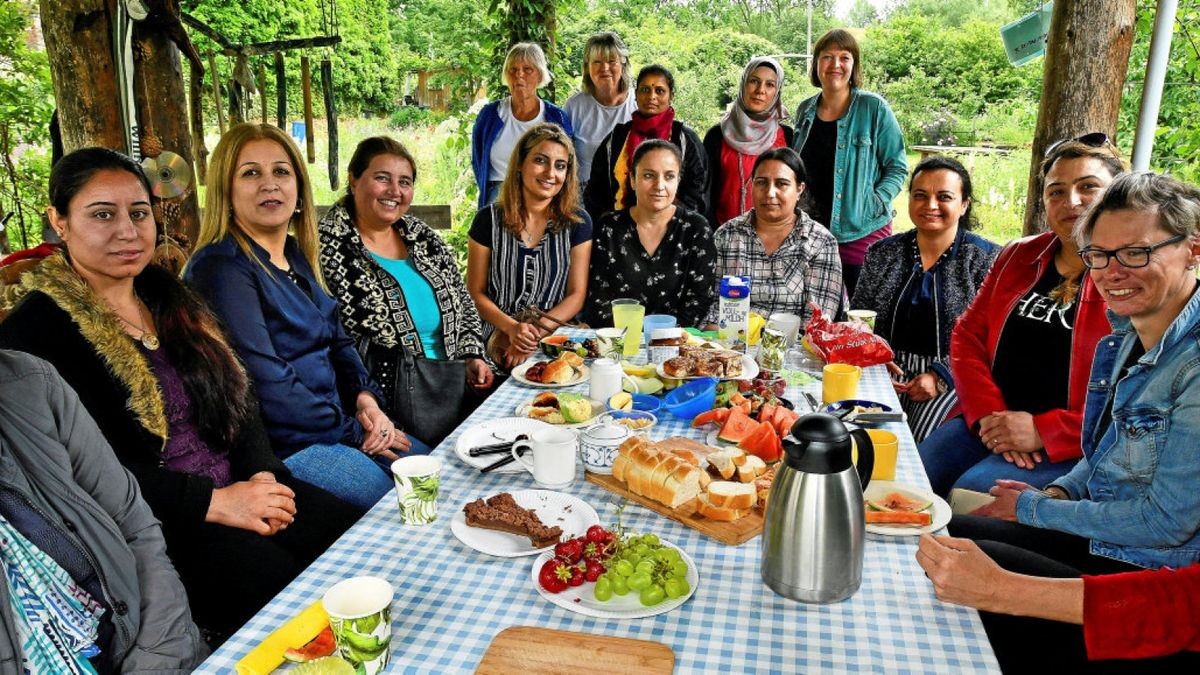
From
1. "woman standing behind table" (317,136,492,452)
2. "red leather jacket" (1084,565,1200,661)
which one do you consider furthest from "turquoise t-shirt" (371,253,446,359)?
"red leather jacket" (1084,565,1200,661)

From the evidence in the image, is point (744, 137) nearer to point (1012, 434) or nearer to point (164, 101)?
point (1012, 434)

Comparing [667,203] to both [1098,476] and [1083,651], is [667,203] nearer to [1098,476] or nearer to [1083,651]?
[1098,476]

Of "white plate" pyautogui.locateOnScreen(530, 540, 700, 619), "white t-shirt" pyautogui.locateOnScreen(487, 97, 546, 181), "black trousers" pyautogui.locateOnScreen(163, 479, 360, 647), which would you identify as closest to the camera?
"white plate" pyautogui.locateOnScreen(530, 540, 700, 619)

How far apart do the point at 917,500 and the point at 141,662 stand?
156cm

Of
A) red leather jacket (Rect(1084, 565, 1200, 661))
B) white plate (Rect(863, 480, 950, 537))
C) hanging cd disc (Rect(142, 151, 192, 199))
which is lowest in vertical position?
red leather jacket (Rect(1084, 565, 1200, 661))

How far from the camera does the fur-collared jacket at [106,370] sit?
1.75m

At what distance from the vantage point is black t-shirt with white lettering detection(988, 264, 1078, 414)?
2.54 m

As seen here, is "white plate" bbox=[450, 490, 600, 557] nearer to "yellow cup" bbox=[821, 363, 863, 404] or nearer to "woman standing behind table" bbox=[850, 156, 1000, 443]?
"yellow cup" bbox=[821, 363, 863, 404]

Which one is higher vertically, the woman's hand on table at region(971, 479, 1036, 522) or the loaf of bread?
the loaf of bread

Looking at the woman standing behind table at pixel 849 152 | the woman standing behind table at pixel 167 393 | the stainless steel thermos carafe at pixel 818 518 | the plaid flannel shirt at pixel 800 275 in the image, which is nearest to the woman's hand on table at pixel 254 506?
the woman standing behind table at pixel 167 393

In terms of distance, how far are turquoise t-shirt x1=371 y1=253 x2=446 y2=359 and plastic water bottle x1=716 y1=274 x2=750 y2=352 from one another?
1.18 meters

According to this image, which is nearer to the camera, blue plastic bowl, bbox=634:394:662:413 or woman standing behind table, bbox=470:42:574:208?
blue plastic bowl, bbox=634:394:662:413

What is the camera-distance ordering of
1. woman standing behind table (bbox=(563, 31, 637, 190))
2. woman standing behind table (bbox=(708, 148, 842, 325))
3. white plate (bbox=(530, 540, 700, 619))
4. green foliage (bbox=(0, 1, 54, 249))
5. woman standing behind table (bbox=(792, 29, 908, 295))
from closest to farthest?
white plate (bbox=(530, 540, 700, 619)), woman standing behind table (bbox=(708, 148, 842, 325)), woman standing behind table (bbox=(792, 29, 908, 295)), woman standing behind table (bbox=(563, 31, 637, 190)), green foliage (bbox=(0, 1, 54, 249))

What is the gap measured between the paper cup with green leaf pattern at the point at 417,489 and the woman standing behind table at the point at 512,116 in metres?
2.95
